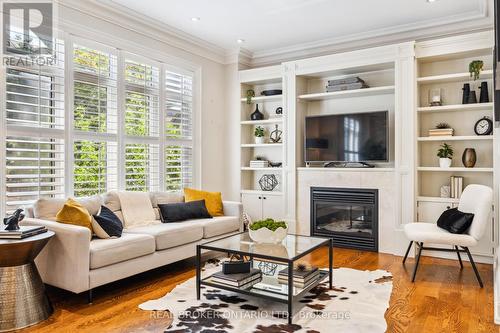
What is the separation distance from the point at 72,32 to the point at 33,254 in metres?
2.26

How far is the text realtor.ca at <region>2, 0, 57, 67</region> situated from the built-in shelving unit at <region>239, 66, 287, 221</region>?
2815 millimetres

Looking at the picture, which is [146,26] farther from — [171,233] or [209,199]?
[171,233]

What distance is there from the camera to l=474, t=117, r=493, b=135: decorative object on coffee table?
165 inches

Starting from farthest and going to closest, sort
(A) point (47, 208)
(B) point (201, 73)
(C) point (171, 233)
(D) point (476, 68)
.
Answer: (B) point (201, 73), (D) point (476, 68), (C) point (171, 233), (A) point (47, 208)

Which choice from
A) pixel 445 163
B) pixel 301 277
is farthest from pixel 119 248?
pixel 445 163

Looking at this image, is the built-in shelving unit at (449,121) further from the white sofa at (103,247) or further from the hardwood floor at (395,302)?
the white sofa at (103,247)

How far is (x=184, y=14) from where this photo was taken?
4324 millimetres

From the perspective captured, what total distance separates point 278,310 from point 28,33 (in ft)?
10.8

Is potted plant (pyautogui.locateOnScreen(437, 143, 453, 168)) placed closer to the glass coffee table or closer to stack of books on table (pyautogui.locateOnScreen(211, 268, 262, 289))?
the glass coffee table

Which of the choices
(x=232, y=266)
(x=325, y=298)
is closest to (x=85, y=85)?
(x=232, y=266)

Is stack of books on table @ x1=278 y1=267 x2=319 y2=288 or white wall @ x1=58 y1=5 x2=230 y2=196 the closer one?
stack of books on table @ x1=278 y1=267 x2=319 y2=288

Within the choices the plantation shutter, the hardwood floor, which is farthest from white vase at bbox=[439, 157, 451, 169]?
the plantation shutter

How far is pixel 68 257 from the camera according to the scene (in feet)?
9.36

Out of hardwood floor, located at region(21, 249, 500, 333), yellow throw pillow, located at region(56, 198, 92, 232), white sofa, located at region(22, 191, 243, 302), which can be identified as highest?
yellow throw pillow, located at region(56, 198, 92, 232)
